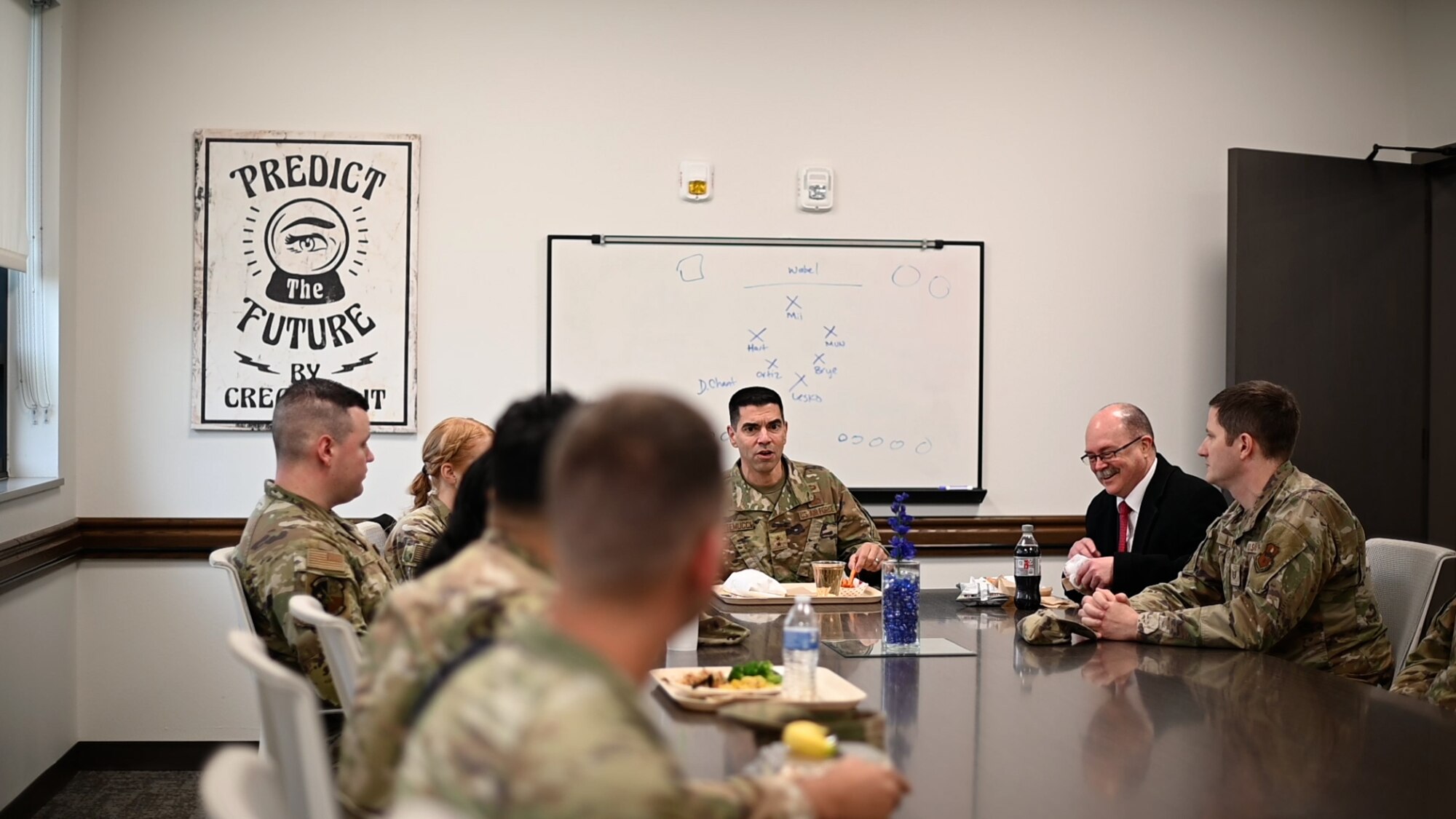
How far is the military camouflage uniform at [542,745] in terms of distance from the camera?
3.30 feet

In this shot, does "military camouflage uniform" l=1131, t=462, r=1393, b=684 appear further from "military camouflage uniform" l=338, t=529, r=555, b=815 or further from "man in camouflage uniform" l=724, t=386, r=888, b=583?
"military camouflage uniform" l=338, t=529, r=555, b=815

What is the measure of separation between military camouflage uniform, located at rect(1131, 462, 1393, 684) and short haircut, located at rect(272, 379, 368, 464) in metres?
1.93

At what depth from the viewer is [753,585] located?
3545mm

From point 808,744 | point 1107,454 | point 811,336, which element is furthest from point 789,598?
point 808,744

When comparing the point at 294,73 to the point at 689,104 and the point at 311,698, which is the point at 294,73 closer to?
the point at 689,104

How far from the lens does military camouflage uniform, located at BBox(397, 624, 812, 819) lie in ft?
3.30

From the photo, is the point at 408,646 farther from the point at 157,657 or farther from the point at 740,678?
the point at 157,657

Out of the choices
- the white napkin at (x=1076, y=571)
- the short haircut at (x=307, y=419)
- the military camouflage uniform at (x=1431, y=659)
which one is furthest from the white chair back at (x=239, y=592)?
the military camouflage uniform at (x=1431, y=659)

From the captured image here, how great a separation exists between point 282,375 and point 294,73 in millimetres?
1116

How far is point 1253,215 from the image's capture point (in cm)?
480

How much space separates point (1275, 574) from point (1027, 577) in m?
0.72

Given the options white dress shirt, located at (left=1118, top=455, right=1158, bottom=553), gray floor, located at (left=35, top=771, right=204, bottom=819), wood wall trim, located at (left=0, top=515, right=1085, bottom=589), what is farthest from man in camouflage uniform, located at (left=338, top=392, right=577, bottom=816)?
gray floor, located at (left=35, top=771, right=204, bottom=819)

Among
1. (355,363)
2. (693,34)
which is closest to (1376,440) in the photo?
(693,34)

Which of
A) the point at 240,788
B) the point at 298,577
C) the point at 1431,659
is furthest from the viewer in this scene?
the point at 1431,659
